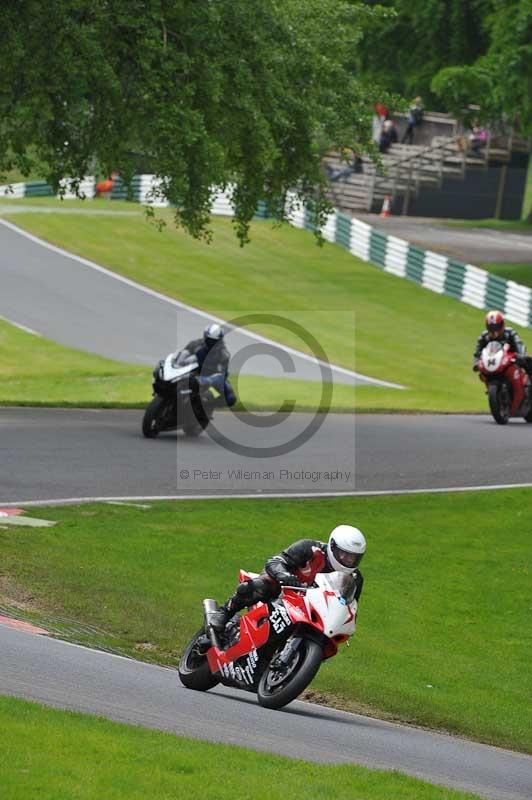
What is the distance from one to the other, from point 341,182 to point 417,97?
171 inches

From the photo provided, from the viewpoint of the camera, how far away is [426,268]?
1762 inches

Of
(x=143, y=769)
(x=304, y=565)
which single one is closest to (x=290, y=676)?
(x=304, y=565)

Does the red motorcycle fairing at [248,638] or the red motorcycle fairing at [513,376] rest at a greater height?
the red motorcycle fairing at [248,638]

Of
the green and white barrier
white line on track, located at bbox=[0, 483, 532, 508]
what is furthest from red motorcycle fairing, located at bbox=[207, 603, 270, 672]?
the green and white barrier

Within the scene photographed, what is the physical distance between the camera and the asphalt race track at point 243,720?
8195mm

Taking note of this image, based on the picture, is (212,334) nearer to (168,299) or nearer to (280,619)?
(280,619)

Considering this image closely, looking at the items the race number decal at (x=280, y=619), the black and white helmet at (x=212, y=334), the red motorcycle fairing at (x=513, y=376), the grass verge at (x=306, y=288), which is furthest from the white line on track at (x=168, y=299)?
the race number decal at (x=280, y=619)

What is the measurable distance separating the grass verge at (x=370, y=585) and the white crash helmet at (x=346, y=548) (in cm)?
160

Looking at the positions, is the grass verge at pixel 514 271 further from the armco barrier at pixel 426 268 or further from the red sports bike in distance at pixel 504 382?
the red sports bike in distance at pixel 504 382

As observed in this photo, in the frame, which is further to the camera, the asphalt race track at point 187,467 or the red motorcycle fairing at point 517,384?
the red motorcycle fairing at point 517,384

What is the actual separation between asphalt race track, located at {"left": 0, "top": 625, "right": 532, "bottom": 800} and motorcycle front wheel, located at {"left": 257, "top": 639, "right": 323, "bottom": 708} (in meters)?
0.10

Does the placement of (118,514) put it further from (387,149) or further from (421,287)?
(387,149)

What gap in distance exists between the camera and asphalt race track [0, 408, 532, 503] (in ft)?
58.9

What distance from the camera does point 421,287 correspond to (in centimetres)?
4462
